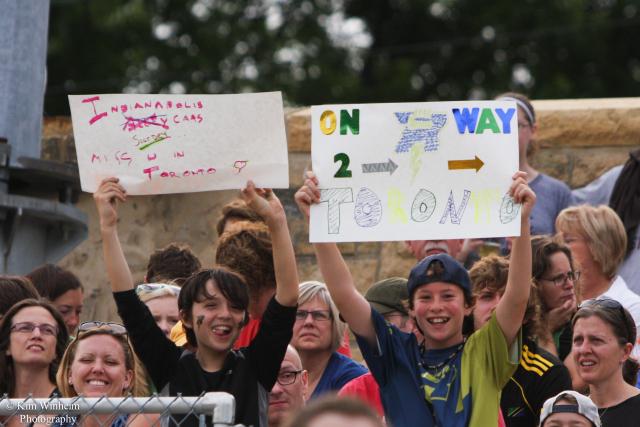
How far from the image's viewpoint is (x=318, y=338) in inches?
286

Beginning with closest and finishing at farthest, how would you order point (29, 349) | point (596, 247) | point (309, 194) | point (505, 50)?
point (309, 194), point (29, 349), point (596, 247), point (505, 50)

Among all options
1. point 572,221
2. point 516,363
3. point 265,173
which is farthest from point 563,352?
point 265,173

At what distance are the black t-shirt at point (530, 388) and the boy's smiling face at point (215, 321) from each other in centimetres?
114

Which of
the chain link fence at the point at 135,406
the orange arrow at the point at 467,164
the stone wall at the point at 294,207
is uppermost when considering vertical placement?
the stone wall at the point at 294,207

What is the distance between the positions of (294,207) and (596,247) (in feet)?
7.98

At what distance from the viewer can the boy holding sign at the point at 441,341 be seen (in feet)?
21.1

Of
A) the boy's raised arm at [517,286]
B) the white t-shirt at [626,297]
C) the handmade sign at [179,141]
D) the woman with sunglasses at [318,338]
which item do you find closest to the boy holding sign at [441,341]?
the boy's raised arm at [517,286]

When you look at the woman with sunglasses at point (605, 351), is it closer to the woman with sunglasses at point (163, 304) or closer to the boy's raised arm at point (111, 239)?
the woman with sunglasses at point (163, 304)

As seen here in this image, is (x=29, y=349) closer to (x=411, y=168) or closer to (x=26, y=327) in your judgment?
(x=26, y=327)

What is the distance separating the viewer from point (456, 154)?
6.77 meters

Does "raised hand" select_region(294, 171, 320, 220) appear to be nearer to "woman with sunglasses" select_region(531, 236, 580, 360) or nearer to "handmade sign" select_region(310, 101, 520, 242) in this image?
"handmade sign" select_region(310, 101, 520, 242)

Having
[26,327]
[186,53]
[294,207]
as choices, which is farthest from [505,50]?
[26,327]

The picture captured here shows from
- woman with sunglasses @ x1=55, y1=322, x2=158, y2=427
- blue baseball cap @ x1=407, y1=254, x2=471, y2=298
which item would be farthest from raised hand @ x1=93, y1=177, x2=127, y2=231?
blue baseball cap @ x1=407, y1=254, x2=471, y2=298

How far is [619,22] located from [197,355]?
15450mm
